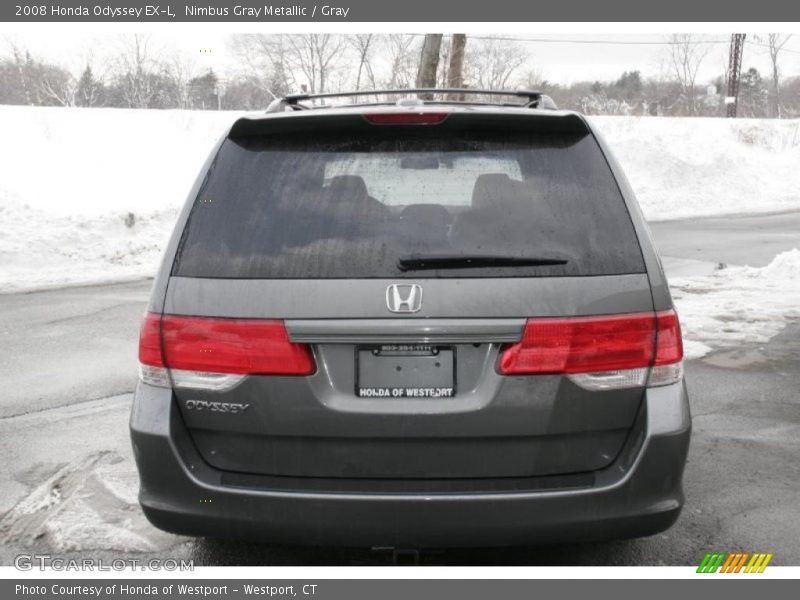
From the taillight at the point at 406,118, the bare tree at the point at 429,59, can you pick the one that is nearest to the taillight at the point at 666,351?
the taillight at the point at 406,118

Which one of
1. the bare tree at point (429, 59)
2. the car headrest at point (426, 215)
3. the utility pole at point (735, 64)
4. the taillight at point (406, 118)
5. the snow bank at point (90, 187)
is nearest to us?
the car headrest at point (426, 215)

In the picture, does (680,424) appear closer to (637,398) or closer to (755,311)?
(637,398)

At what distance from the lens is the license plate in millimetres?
2551

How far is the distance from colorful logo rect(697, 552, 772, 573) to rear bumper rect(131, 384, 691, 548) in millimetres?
772

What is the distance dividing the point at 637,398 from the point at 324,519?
108 cm

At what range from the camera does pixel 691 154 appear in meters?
32.6

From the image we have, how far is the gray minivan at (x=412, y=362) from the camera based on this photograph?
2.55 m

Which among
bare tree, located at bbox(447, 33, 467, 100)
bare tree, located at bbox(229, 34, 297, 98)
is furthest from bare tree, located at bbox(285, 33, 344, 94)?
bare tree, located at bbox(447, 33, 467, 100)

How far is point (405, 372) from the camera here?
2.56 m

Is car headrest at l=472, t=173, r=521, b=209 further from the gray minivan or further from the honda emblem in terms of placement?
the honda emblem

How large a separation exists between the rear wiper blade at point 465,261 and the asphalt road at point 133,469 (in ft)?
3.97

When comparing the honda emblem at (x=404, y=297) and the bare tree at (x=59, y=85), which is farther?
the bare tree at (x=59, y=85)

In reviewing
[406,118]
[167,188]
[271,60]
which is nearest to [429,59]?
[167,188]

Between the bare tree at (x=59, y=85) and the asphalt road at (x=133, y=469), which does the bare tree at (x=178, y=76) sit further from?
the asphalt road at (x=133, y=469)
